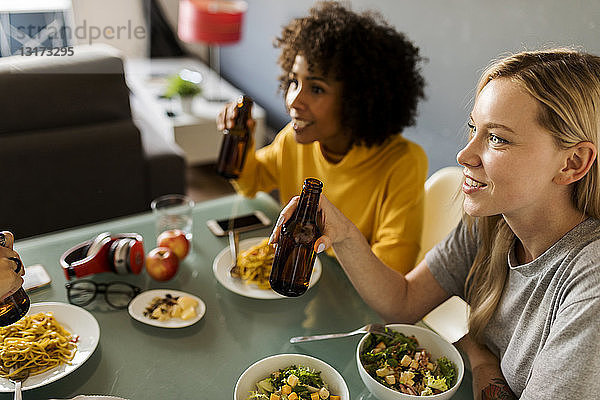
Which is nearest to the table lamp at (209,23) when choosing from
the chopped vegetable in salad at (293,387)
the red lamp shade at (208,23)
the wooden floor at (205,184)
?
the red lamp shade at (208,23)

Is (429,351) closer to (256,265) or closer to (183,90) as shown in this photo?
(256,265)

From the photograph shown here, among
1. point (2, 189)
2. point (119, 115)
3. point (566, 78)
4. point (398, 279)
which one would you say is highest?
point (566, 78)

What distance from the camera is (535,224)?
3.39 ft

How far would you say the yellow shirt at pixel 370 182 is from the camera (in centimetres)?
148

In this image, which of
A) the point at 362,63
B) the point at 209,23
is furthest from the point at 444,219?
the point at 209,23

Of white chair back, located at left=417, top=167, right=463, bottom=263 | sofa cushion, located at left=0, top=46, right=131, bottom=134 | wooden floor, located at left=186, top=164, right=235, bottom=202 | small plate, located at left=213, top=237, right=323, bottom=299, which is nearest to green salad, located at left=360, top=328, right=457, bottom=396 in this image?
small plate, located at left=213, top=237, right=323, bottom=299

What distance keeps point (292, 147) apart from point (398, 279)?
0.65m

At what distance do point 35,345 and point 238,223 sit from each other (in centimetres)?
65

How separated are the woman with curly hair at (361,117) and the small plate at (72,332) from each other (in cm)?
62

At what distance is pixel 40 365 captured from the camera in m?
1.03

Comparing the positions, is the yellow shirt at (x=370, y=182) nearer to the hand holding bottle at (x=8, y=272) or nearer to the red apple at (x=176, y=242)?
the red apple at (x=176, y=242)

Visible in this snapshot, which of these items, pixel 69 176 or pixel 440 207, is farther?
pixel 69 176

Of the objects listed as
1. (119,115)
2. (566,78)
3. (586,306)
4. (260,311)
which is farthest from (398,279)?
(119,115)

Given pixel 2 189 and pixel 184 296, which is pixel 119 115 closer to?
pixel 2 189
